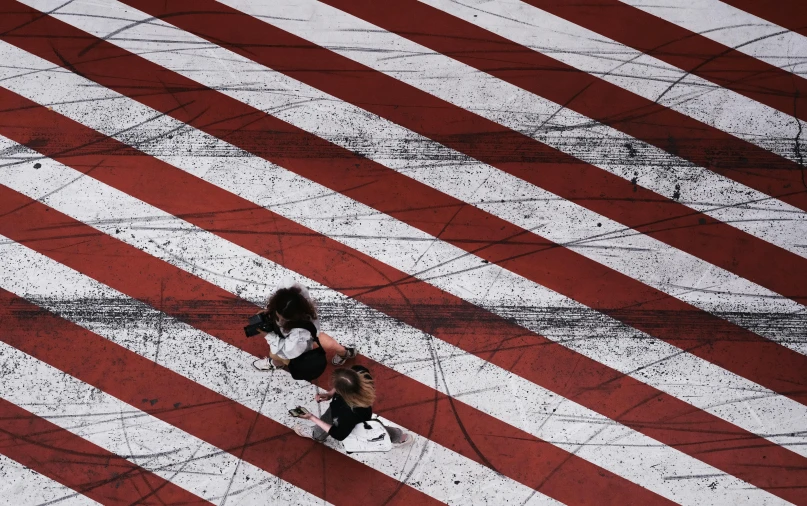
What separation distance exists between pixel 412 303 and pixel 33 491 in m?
3.56

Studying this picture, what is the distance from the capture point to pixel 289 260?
5.12m

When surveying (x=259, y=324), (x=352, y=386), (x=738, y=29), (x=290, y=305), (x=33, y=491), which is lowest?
(x=33, y=491)

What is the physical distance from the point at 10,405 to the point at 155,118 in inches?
111

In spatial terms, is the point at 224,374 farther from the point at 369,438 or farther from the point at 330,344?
the point at 369,438

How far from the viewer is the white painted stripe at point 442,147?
527 centimetres

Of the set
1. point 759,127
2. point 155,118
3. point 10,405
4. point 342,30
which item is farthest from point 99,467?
point 759,127

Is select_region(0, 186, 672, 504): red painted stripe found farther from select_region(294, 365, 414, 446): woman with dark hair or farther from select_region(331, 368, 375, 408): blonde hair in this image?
select_region(331, 368, 375, 408): blonde hair

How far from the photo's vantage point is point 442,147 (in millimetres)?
5344

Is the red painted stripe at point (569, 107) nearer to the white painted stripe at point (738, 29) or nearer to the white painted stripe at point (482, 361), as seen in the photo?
the white painted stripe at point (738, 29)

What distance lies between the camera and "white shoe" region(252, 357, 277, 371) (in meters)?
4.88

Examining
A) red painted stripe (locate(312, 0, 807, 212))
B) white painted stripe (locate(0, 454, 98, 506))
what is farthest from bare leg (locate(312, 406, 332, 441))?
red painted stripe (locate(312, 0, 807, 212))

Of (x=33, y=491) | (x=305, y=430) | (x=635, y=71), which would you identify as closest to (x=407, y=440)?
(x=305, y=430)

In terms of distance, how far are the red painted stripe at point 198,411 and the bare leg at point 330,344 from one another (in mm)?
808

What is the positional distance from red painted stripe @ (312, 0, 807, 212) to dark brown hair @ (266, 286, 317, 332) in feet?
6.95
